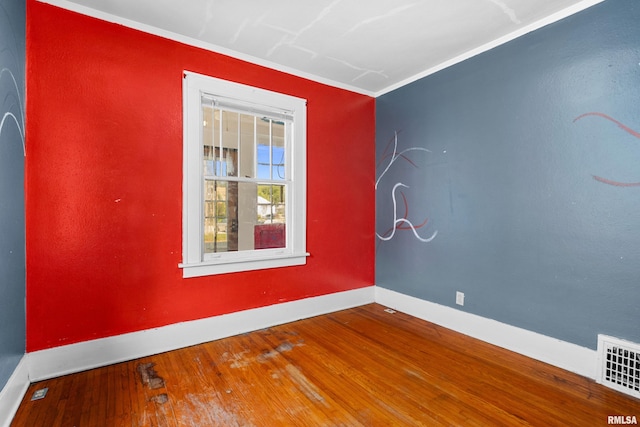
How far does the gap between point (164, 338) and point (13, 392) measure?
91cm

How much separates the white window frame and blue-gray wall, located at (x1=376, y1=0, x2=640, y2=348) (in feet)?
4.04

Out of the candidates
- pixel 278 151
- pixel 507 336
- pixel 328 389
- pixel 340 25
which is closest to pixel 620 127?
pixel 507 336

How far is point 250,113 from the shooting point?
10.1 feet

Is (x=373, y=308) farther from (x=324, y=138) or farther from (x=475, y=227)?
(x=324, y=138)

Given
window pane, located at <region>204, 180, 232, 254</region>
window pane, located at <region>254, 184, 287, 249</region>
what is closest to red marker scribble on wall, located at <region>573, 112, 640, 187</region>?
window pane, located at <region>254, 184, 287, 249</region>

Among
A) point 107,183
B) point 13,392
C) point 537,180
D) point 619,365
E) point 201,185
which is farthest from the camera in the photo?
point 201,185

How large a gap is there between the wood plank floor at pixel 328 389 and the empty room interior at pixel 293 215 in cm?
2

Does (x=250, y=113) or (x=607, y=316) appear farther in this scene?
(x=250, y=113)

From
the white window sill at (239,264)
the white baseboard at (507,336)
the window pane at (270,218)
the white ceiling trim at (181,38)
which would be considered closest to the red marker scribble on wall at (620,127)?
the white baseboard at (507,336)

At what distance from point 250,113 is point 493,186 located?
2.41m

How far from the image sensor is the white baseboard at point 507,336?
2.21m

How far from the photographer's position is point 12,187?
6.04 ft

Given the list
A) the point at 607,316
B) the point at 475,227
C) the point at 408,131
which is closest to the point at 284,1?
the point at 408,131

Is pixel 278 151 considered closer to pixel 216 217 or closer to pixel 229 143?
pixel 229 143
